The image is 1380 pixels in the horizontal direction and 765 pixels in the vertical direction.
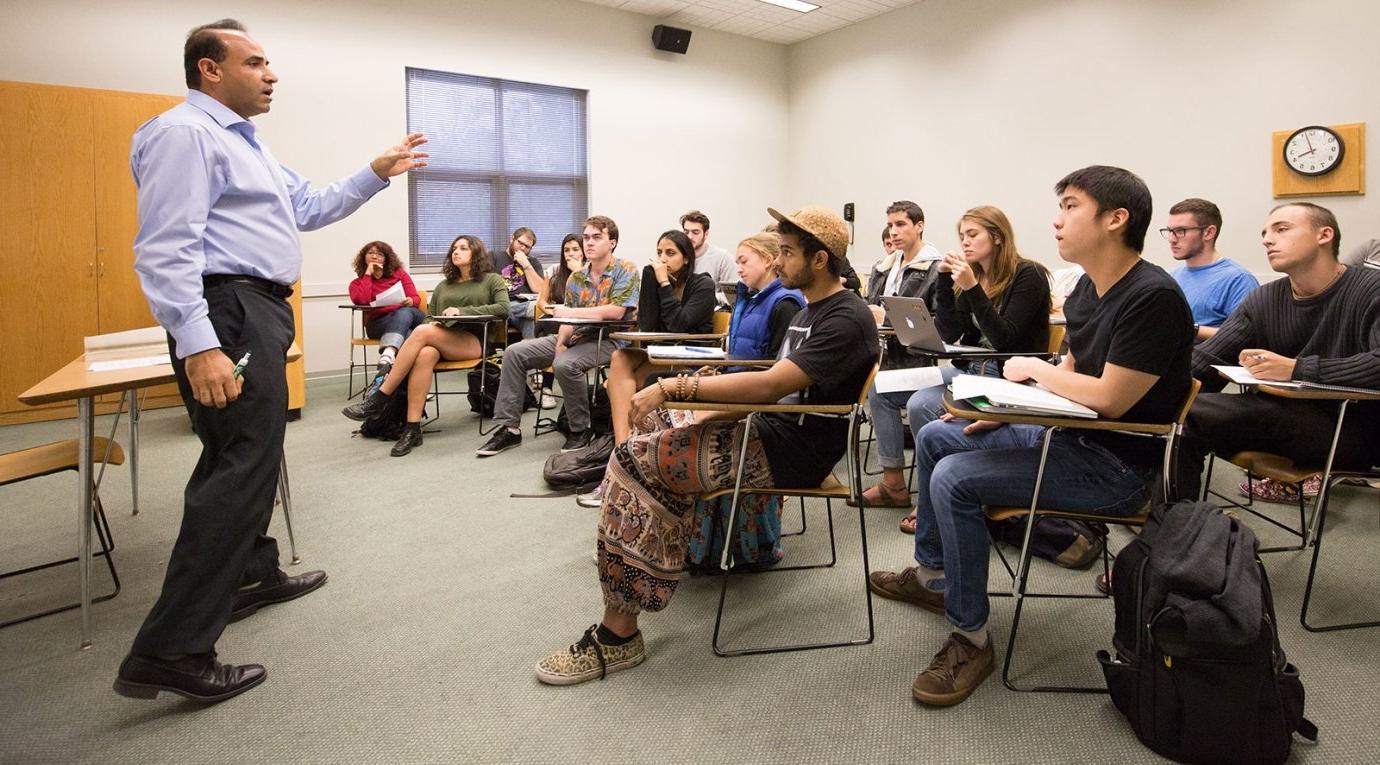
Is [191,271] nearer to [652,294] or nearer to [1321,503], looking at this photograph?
[652,294]

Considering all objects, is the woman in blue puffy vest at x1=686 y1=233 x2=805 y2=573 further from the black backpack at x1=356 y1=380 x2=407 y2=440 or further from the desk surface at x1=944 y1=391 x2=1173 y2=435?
the black backpack at x1=356 y1=380 x2=407 y2=440

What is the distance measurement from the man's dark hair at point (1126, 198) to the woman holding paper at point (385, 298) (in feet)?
14.5

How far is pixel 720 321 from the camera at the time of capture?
12.7 feet

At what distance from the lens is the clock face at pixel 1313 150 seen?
15.9ft

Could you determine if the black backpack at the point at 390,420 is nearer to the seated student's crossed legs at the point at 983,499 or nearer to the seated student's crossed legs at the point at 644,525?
the seated student's crossed legs at the point at 644,525

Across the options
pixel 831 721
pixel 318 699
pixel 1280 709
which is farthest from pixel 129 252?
pixel 1280 709

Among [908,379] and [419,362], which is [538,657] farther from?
[419,362]

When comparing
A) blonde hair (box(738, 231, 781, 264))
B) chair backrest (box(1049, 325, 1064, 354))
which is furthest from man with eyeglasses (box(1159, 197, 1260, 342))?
blonde hair (box(738, 231, 781, 264))

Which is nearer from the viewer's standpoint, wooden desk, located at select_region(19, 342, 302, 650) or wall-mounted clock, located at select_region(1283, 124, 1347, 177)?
wooden desk, located at select_region(19, 342, 302, 650)

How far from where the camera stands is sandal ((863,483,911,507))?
10.5 feet

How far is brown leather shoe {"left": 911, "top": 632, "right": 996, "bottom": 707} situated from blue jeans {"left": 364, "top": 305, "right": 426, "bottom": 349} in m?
4.34

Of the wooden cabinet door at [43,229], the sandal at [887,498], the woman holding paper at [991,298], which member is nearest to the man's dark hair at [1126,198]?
the woman holding paper at [991,298]

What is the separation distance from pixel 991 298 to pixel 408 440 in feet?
9.84

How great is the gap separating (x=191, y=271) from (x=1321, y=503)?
112 inches
